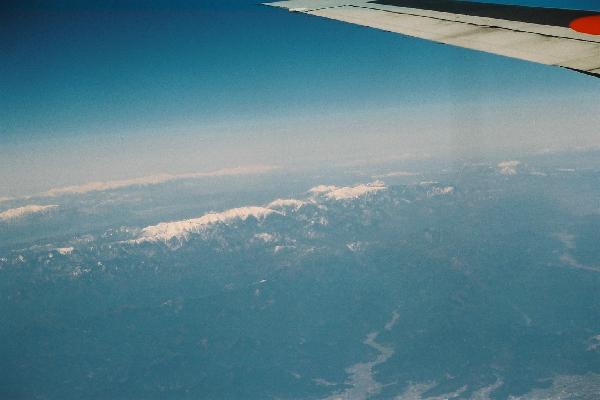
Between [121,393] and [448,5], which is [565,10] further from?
[121,393]

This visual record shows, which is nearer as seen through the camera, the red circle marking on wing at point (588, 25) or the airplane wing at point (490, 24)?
the airplane wing at point (490, 24)

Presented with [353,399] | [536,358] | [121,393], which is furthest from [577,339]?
[121,393]

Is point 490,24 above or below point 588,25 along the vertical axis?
above

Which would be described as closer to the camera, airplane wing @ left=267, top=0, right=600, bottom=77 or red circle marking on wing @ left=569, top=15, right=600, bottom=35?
airplane wing @ left=267, top=0, right=600, bottom=77

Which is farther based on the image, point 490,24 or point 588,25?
point 490,24
